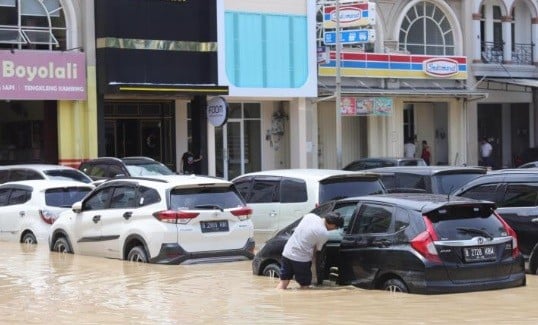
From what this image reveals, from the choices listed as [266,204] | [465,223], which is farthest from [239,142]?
[465,223]

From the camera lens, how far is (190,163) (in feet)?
104

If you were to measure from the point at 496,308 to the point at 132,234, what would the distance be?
22.5 ft

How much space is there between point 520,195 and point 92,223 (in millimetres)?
7276

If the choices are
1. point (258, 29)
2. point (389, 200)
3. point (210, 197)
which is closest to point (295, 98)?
point (258, 29)

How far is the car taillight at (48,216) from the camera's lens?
18406mm

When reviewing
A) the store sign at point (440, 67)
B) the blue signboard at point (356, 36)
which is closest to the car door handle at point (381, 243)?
the blue signboard at point (356, 36)

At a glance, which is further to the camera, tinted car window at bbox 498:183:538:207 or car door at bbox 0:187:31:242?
car door at bbox 0:187:31:242

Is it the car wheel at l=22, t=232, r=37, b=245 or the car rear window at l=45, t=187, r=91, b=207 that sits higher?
the car rear window at l=45, t=187, r=91, b=207

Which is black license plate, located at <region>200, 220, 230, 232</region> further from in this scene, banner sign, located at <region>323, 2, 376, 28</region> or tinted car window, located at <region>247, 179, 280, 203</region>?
banner sign, located at <region>323, 2, 376, 28</region>

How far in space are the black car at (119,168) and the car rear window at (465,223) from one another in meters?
14.3

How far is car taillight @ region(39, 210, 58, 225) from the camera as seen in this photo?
60.4 ft

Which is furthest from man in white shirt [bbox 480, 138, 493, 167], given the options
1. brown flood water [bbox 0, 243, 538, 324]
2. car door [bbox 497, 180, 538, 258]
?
brown flood water [bbox 0, 243, 538, 324]

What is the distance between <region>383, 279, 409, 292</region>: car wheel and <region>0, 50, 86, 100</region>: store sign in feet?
64.8

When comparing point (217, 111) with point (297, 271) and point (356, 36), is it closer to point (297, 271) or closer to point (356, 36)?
point (356, 36)
